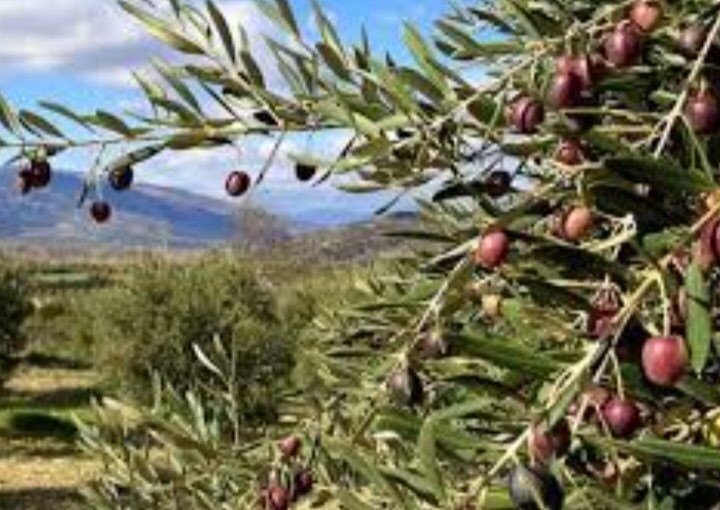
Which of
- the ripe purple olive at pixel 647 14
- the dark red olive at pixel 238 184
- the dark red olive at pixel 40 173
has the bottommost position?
the dark red olive at pixel 238 184

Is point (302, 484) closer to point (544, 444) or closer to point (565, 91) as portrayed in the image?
point (565, 91)

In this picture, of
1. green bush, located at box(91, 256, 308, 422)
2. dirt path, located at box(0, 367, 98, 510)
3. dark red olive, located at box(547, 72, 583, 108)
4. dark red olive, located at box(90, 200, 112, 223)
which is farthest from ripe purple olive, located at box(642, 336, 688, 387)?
green bush, located at box(91, 256, 308, 422)

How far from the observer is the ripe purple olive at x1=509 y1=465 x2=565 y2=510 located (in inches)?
47.9

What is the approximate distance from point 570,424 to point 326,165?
0.88 meters

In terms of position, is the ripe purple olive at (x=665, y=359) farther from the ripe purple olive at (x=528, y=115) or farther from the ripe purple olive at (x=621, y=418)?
the ripe purple olive at (x=528, y=115)

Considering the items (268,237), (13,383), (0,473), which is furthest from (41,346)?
(268,237)

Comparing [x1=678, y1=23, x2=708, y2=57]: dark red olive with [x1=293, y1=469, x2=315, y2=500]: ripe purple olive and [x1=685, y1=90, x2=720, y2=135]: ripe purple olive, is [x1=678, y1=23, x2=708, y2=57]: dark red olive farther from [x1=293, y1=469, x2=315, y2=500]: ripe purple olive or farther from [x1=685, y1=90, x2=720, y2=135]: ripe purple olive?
[x1=293, y1=469, x2=315, y2=500]: ripe purple olive

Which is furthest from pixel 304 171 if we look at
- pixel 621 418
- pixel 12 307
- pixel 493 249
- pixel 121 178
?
pixel 12 307

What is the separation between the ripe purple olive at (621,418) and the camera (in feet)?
4.58

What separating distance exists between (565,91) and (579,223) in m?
0.16

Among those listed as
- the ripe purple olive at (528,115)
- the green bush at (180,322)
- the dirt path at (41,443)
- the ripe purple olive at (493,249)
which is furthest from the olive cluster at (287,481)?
the green bush at (180,322)

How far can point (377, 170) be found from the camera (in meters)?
2.24

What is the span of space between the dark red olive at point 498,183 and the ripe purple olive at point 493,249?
737 mm

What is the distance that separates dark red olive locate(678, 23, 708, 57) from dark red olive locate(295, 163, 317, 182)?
2.09ft
